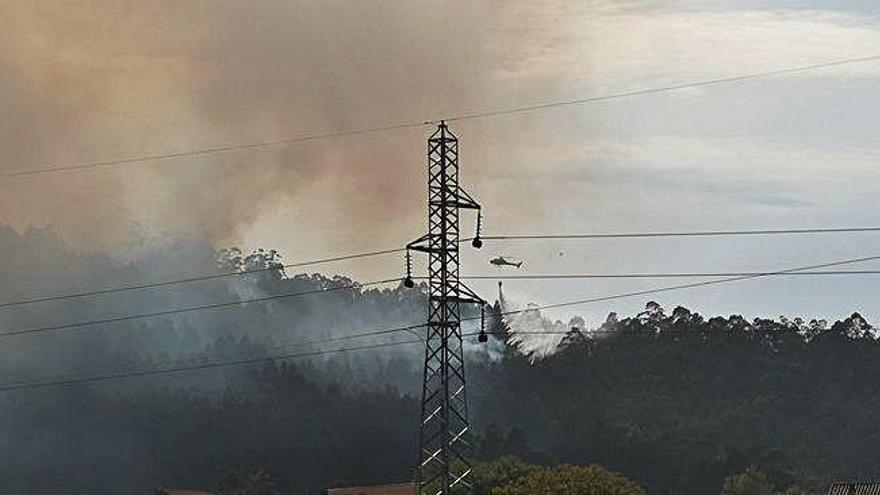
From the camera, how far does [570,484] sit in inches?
4916

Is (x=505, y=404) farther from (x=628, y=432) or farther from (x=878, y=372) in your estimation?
(x=878, y=372)

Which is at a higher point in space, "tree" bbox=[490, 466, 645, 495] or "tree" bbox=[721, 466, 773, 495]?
"tree" bbox=[721, 466, 773, 495]

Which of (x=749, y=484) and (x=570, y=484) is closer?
(x=570, y=484)

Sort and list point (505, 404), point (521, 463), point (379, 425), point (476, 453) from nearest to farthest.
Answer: point (521, 463)
point (476, 453)
point (379, 425)
point (505, 404)

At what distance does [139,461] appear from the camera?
169 meters

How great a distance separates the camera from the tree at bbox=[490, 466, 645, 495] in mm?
123500

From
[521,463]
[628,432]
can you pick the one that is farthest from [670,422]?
[521,463]

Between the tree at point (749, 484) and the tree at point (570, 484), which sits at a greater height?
the tree at point (749, 484)

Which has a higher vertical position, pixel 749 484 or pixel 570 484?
pixel 749 484

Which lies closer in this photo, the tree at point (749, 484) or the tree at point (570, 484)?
the tree at point (570, 484)

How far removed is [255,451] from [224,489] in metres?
16.8

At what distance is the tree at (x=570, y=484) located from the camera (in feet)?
405

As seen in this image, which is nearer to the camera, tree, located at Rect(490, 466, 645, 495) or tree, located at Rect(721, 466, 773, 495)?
tree, located at Rect(490, 466, 645, 495)

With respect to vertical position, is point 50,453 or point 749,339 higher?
point 749,339
